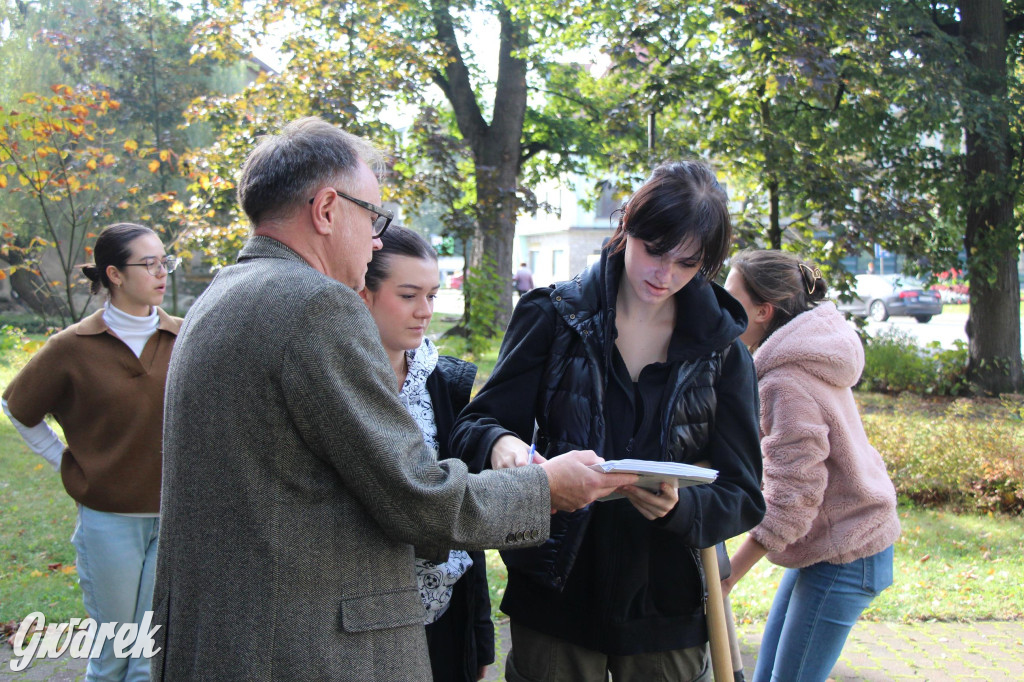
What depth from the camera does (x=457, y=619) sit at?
277 cm

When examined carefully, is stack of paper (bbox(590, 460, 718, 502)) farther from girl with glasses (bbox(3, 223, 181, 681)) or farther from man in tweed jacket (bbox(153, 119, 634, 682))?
girl with glasses (bbox(3, 223, 181, 681))

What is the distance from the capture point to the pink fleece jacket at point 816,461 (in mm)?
2820

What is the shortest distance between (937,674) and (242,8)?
8.87 meters

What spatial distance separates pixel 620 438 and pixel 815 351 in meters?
0.89

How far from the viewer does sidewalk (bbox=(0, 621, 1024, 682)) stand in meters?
4.48

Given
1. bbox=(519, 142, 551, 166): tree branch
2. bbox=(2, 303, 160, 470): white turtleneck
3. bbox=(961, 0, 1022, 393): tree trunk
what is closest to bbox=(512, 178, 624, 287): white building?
bbox=(519, 142, 551, 166): tree branch

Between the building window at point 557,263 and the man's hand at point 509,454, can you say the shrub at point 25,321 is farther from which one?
the building window at point 557,263

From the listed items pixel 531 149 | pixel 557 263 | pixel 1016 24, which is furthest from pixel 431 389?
pixel 557 263

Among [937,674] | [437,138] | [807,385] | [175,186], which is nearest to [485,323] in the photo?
[437,138]

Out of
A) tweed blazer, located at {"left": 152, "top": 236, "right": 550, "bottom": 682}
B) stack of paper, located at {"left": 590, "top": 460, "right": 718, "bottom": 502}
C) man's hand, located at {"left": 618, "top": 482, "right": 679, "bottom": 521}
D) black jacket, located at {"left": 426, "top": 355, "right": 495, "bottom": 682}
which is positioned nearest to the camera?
tweed blazer, located at {"left": 152, "top": 236, "right": 550, "bottom": 682}

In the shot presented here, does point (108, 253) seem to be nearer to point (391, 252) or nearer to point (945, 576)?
point (391, 252)

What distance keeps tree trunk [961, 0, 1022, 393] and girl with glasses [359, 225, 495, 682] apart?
10.2 metres

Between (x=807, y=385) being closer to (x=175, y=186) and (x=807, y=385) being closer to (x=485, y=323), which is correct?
(x=485, y=323)

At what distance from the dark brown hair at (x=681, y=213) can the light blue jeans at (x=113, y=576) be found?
7.64 feet
